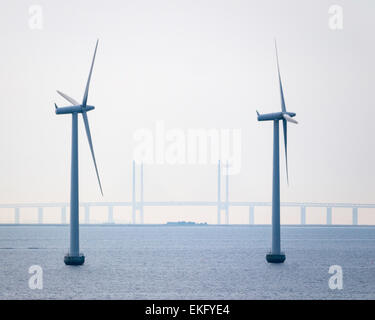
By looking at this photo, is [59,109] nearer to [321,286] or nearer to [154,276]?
[154,276]

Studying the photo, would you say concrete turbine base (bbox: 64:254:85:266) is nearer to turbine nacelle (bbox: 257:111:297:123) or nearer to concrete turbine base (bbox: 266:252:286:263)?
concrete turbine base (bbox: 266:252:286:263)

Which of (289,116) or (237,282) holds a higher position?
(289,116)

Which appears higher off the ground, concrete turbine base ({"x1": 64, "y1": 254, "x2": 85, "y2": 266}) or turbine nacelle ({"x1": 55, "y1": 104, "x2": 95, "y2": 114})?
turbine nacelle ({"x1": 55, "y1": 104, "x2": 95, "y2": 114})

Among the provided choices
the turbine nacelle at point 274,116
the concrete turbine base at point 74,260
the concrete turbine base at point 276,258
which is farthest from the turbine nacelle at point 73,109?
the concrete turbine base at point 276,258

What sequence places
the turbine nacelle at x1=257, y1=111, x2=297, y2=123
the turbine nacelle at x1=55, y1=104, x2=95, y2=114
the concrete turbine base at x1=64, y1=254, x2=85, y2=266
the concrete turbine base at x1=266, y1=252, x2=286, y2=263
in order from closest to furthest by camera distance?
the turbine nacelle at x1=55, y1=104, x2=95, y2=114, the turbine nacelle at x1=257, y1=111, x2=297, y2=123, the concrete turbine base at x1=64, y1=254, x2=85, y2=266, the concrete turbine base at x1=266, y1=252, x2=286, y2=263

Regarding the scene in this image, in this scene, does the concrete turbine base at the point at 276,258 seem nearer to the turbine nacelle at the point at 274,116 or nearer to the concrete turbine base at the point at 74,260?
the turbine nacelle at the point at 274,116

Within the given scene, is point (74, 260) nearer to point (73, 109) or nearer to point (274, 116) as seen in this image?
point (73, 109)

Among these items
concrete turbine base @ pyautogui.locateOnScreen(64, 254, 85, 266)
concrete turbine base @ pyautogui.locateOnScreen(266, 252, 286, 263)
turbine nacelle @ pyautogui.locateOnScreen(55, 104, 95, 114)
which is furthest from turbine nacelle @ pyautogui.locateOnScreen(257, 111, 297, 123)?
concrete turbine base @ pyautogui.locateOnScreen(64, 254, 85, 266)

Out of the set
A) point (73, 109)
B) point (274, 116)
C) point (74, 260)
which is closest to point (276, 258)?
point (274, 116)

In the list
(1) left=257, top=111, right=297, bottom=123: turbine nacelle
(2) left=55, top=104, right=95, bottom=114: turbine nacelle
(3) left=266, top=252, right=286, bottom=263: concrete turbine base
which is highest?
(2) left=55, top=104, right=95, bottom=114: turbine nacelle

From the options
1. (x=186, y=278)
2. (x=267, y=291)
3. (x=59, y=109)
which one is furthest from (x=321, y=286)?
(x=59, y=109)

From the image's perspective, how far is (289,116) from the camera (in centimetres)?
9912

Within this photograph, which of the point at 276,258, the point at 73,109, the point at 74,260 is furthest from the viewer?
the point at 276,258
